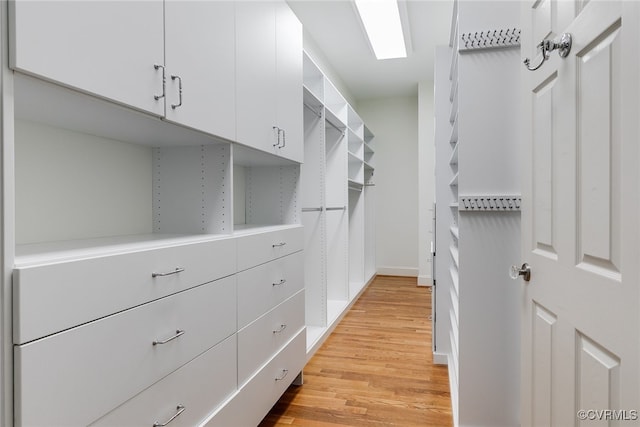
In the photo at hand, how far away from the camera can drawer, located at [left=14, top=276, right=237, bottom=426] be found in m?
0.77

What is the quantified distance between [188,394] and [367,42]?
146 inches

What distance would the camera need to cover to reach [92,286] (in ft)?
2.91

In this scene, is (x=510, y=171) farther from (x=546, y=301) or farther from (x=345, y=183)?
(x=345, y=183)

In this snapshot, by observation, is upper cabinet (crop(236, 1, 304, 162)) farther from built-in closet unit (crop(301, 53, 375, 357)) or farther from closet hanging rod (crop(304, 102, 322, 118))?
closet hanging rod (crop(304, 102, 322, 118))

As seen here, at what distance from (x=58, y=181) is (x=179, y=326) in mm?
638

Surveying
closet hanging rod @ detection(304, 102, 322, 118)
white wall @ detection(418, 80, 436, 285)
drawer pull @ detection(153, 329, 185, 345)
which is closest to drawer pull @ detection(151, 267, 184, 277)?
drawer pull @ detection(153, 329, 185, 345)

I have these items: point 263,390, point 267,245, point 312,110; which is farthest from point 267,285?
point 312,110

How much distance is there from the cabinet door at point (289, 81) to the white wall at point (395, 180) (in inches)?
152

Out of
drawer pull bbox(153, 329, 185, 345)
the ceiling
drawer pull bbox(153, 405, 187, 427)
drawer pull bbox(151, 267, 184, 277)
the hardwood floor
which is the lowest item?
the hardwood floor

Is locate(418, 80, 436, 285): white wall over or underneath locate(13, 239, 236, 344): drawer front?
over

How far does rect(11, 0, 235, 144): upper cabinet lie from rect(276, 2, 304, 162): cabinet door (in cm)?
51

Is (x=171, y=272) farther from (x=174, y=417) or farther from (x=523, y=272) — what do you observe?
(x=523, y=272)

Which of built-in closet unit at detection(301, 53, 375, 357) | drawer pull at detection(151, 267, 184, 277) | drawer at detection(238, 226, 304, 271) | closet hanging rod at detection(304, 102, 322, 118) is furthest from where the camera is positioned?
built-in closet unit at detection(301, 53, 375, 357)

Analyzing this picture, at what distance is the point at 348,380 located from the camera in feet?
7.95
